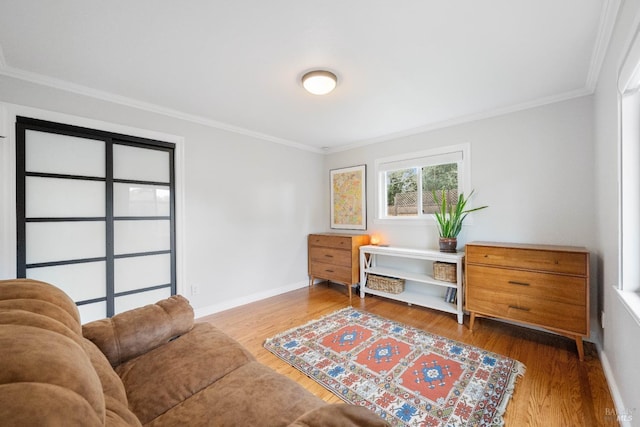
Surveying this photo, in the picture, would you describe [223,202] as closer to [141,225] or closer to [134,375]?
[141,225]

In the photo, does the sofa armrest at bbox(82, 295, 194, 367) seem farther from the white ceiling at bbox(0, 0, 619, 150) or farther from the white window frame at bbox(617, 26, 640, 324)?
the white window frame at bbox(617, 26, 640, 324)

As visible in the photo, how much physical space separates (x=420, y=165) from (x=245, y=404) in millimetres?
3109

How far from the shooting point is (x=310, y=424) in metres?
0.74

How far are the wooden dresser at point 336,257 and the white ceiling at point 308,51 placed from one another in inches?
69.4

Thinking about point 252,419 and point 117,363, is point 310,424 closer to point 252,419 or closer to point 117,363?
point 252,419

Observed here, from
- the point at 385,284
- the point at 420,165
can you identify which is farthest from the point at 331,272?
the point at 420,165

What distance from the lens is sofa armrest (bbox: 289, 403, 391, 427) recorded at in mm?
723

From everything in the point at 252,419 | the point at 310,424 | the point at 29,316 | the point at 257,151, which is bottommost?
the point at 252,419

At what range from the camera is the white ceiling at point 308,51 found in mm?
1410

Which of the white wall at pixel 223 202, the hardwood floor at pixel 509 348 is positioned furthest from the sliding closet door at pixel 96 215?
the hardwood floor at pixel 509 348

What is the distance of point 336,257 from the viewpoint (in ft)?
12.3

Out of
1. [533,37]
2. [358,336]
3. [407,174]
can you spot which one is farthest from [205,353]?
[407,174]

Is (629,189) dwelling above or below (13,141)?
below

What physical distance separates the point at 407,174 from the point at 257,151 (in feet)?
6.79
